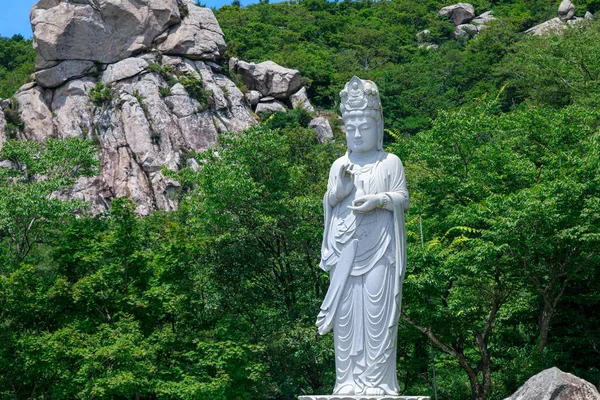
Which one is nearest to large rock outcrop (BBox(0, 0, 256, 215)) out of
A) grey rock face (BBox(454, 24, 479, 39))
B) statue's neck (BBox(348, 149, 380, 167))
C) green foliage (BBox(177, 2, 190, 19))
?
green foliage (BBox(177, 2, 190, 19))

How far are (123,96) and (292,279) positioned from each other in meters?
31.3

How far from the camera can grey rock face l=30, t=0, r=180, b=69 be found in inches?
1965

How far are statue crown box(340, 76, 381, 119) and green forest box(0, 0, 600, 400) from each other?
17.7 feet

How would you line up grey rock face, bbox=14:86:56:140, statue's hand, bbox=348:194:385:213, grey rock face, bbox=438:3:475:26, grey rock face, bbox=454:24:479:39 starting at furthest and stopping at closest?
1. grey rock face, bbox=438:3:475:26
2. grey rock face, bbox=454:24:479:39
3. grey rock face, bbox=14:86:56:140
4. statue's hand, bbox=348:194:385:213

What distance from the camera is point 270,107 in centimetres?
5662

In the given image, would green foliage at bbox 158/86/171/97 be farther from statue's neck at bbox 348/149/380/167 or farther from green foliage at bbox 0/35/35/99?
statue's neck at bbox 348/149/380/167

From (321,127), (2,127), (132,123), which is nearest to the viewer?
(132,123)

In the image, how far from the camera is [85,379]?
17000 mm

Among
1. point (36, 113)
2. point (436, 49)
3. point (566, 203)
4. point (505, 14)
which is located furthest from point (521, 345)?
point (505, 14)

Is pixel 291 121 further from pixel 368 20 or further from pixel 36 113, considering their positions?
pixel 368 20

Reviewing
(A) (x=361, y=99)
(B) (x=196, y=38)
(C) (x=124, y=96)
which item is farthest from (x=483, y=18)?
(A) (x=361, y=99)

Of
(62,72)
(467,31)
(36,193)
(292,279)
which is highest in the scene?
(467,31)

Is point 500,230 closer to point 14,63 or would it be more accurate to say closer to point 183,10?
point 183,10

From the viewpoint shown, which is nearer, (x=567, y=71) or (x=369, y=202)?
(x=369, y=202)
